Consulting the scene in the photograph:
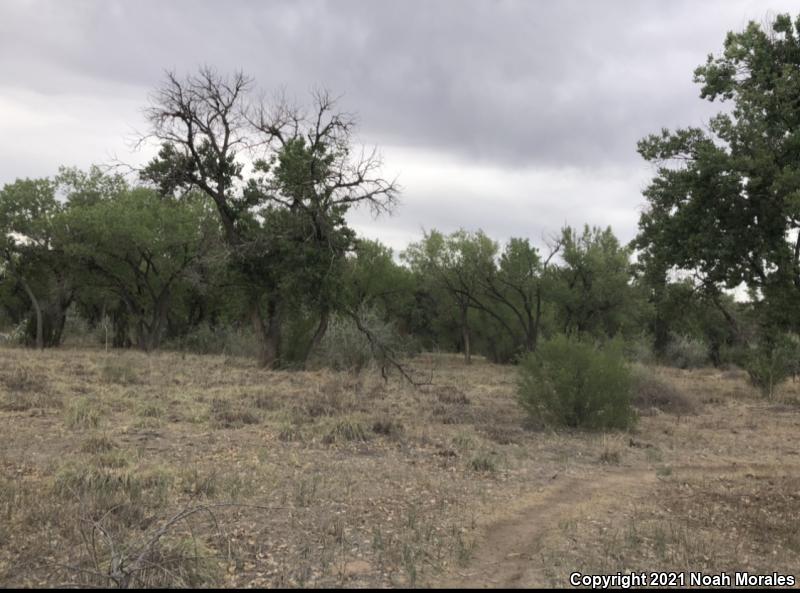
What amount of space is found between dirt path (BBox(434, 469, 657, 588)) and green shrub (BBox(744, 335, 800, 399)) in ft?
40.8

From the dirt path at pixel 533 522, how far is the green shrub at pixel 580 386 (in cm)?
297

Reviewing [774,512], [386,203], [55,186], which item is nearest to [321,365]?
[386,203]

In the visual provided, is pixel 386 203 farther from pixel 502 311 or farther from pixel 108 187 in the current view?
pixel 108 187

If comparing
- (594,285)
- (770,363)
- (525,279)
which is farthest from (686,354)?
(770,363)

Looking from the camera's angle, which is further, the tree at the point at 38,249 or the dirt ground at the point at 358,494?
the tree at the point at 38,249

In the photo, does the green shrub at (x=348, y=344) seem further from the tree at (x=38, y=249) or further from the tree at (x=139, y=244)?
the tree at (x=38, y=249)

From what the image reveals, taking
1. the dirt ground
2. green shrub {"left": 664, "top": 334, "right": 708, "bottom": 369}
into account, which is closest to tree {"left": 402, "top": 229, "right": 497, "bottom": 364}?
green shrub {"left": 664, "top": 334, "right": 708, "bottom": 369}

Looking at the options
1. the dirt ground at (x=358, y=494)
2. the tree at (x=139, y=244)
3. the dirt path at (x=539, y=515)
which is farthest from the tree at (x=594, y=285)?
the dirt path at (x=539, y=515)

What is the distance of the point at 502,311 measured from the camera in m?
39.1

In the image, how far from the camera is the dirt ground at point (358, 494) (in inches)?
199

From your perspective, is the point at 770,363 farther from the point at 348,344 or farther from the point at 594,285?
the point at 594,285

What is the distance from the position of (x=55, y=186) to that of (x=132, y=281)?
6.32 metres

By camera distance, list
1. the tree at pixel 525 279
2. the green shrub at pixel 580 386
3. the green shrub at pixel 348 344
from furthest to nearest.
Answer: the tree at pixel 525 279 → the green shrub at pixel 348 344 → the green shrub at pixel 580 386

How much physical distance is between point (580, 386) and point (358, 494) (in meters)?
6.35
